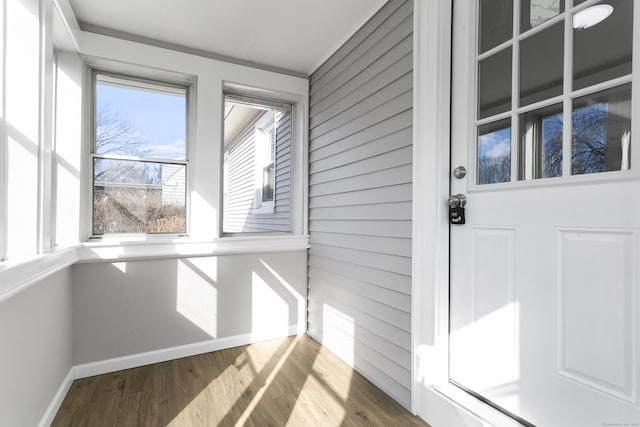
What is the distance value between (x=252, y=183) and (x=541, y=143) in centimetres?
244

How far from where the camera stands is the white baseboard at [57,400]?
5.36 ft

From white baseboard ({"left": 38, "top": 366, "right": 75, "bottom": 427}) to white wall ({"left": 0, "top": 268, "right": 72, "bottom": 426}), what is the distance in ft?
0.09


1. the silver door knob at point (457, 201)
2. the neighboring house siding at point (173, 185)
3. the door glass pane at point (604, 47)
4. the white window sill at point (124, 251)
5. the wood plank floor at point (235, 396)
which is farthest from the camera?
the neighboring house siding at point (173, 185)

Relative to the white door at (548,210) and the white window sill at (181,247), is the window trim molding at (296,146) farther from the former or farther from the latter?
the white door at (548,210)

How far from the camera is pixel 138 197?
2467 millimetres

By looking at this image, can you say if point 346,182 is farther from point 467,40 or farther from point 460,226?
point 467,40

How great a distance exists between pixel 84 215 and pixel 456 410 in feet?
8.47

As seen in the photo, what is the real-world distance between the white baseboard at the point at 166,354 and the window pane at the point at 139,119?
4.86 ft

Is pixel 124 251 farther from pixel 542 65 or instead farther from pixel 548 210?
pixel 542 65

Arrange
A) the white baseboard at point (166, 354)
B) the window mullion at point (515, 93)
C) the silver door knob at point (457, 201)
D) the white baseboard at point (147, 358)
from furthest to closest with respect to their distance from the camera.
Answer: the white baseboard at point (166, 354) → the white baseboard at point (147, 358) → the silver door knob at point (457, 201) → the window mullion at point (515, 93)

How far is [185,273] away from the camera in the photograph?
2518 millimetres

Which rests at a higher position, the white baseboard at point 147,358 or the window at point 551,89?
the window at point 551,89

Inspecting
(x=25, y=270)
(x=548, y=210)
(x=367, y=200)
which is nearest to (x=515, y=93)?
(x=548, y=210)

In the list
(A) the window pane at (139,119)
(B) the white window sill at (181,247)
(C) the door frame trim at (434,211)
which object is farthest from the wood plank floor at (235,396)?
(A) the window pane at (139,119)
